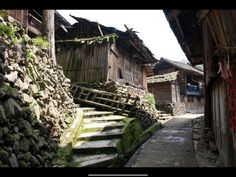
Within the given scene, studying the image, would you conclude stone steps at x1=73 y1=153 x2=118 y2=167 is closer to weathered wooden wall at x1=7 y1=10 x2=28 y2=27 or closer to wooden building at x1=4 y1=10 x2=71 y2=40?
weathered wooden wall at x1=7 y1=10 x2=28 y2=27

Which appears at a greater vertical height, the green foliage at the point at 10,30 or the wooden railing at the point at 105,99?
the green foliage at the point at 10,30

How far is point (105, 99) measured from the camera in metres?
11.9

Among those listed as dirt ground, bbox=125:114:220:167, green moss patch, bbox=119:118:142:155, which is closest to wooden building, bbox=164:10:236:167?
dirt ground, bbox=125:114:220:167

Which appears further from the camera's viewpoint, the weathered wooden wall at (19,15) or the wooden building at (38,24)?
the wooden building at (38,24)

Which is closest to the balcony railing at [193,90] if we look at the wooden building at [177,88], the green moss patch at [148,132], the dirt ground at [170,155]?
the wooden building at [177,88]

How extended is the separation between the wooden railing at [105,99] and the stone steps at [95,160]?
5.05m

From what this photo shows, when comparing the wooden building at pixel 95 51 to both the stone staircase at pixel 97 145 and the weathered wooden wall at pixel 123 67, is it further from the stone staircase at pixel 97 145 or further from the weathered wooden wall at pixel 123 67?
the stone staircase at pixel 97 145

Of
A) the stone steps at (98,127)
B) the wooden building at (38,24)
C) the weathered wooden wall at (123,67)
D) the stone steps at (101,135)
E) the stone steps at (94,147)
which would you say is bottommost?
the stone steps at (94,147)

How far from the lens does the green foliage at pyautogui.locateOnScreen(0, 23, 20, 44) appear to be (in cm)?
529

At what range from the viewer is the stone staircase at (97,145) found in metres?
5.59

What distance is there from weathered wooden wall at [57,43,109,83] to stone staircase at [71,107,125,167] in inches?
202

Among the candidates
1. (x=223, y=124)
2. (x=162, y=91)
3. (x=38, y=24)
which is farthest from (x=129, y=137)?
(x=162, y=91)

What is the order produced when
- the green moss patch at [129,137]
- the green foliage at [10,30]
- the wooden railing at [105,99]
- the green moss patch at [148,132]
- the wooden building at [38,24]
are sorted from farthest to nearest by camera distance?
1. the wooden building at [38,24]
2. the wooden railing at [105,99]
3. the green moss patch at [148,132]
4. the green moss patch at [129,137]
5. the green foliage at [10,30]
